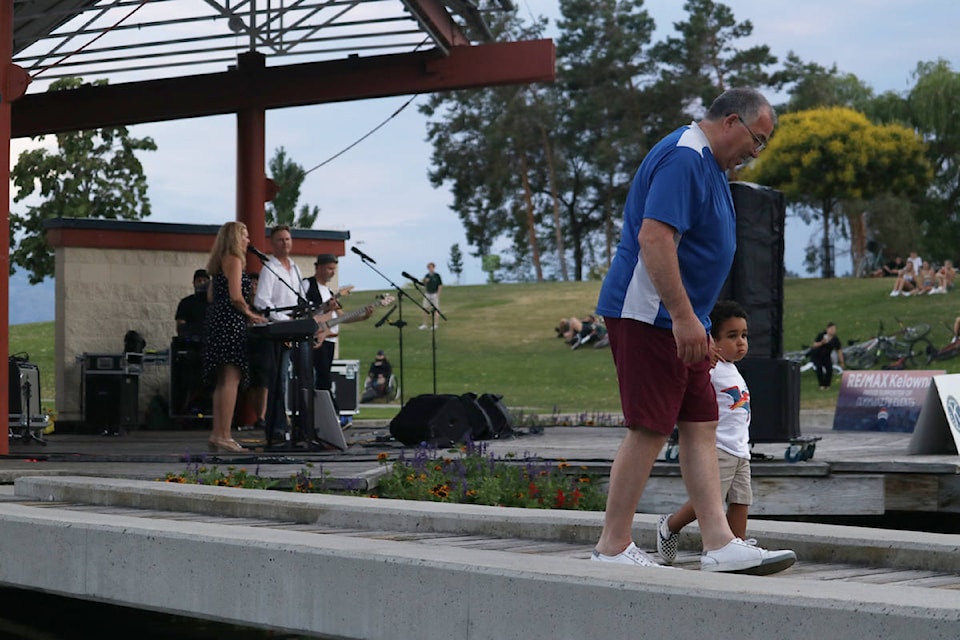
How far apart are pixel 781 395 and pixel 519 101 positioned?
186 feet

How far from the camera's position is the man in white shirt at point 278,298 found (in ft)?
34.9

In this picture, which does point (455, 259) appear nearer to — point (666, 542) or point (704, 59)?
point (704, 59)

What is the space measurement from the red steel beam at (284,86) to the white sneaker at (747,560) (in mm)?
9885

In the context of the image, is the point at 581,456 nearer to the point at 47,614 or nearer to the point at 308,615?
the point at 47,614

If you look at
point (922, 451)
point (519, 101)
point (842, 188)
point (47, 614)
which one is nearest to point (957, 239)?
point (842, 188)

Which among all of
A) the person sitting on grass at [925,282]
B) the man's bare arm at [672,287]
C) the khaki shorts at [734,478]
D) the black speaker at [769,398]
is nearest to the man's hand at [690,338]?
the man's bare arm at [672,287]

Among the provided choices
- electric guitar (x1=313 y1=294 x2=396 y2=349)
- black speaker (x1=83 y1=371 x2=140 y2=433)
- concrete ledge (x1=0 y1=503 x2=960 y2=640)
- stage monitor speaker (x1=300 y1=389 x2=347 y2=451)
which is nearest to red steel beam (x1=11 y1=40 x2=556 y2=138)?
black speaker (x1=83 y1=371 x2=140 y2=433)

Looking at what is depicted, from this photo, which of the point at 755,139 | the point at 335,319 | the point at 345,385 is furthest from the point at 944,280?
the point at 755,139

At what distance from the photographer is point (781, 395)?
8.51 metres

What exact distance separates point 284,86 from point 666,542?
11118 mm

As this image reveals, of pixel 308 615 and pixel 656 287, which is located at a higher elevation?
pixel 656 287

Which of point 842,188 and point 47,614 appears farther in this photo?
point 842,188

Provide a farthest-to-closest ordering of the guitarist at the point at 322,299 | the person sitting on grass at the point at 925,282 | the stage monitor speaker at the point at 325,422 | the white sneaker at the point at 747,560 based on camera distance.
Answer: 1. the person sitting on grass at the point at 925,282
2. the guitarist at the point at 322,299
3. the stage monitor speaker at the point at 325,422
4. the white sneaker at the point at 747,560

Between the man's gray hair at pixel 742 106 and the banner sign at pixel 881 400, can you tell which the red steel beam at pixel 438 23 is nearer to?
the banner sign at pixel 881 400
